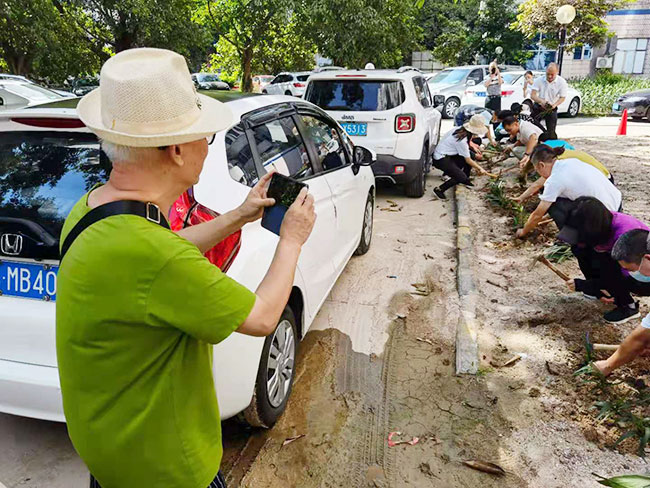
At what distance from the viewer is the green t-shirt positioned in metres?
1.17

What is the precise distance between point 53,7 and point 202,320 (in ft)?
59.3

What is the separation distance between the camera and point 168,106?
1.30 metres

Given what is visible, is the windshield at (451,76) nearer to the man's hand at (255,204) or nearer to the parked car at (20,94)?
the parked car at (20,94)

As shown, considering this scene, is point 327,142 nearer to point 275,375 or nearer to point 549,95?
point 275,375

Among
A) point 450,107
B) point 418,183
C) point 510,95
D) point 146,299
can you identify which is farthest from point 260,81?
point 146,299

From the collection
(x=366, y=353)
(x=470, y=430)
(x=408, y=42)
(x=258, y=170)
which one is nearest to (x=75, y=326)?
(x=258, y=170)

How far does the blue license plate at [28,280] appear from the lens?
7.57 feet

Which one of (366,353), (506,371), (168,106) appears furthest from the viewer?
(366,353)

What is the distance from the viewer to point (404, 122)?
24.0 feet

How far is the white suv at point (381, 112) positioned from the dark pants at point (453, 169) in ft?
1.87

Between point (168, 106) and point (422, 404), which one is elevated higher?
point (168, 106)

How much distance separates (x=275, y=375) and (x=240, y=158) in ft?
4.05

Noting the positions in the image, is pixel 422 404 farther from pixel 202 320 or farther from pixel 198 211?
pixel 202 320

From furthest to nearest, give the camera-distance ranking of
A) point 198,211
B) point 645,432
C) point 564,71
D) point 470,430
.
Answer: point 564,71 → point 470,430 → point 645,432 → point 198,211
